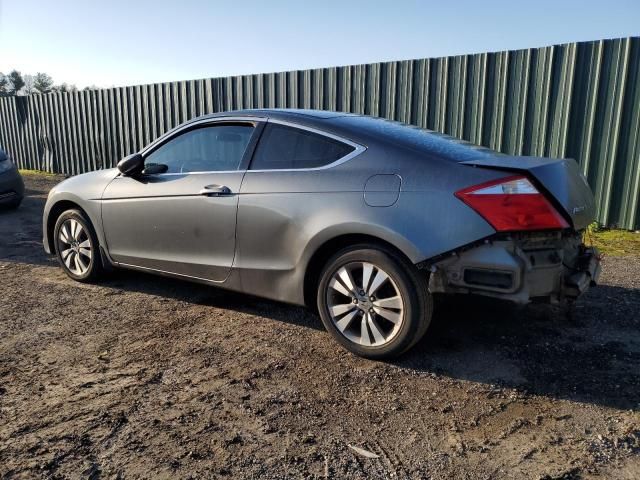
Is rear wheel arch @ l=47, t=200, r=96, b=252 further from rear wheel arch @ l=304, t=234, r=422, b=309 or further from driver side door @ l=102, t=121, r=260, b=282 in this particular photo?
rear wheel arch @ l=304, t=234, r=422, b=309

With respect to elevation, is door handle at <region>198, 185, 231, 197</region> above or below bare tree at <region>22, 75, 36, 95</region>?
below

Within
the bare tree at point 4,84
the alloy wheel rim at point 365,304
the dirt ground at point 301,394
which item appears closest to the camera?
the dirt ground at point 301,394

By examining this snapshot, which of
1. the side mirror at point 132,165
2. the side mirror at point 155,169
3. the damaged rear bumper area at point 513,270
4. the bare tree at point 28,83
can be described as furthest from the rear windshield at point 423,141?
the bare tree at point 28,83

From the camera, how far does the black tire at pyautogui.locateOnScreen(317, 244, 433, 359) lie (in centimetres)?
312

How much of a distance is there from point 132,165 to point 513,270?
3.17 metres

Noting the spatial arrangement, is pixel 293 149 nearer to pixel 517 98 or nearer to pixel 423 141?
pixel 423 141

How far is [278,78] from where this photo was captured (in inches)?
403

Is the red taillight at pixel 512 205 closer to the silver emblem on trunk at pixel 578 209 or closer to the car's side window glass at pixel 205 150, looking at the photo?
the silver emblem on trunk at pixel 578 209

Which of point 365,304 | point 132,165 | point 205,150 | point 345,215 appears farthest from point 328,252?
point 132,165

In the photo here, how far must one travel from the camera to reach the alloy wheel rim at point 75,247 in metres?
4.94

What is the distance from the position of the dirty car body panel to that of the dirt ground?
489mm

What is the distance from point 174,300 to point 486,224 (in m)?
2.83

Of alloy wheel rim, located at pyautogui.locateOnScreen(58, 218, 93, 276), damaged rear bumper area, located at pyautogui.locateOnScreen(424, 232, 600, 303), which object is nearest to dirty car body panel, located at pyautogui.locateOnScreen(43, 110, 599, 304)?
damaged rear bumper area, located at pyautogui.locateOnScreen(424, 232, 600, 303)

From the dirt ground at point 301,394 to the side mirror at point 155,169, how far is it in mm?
1119
